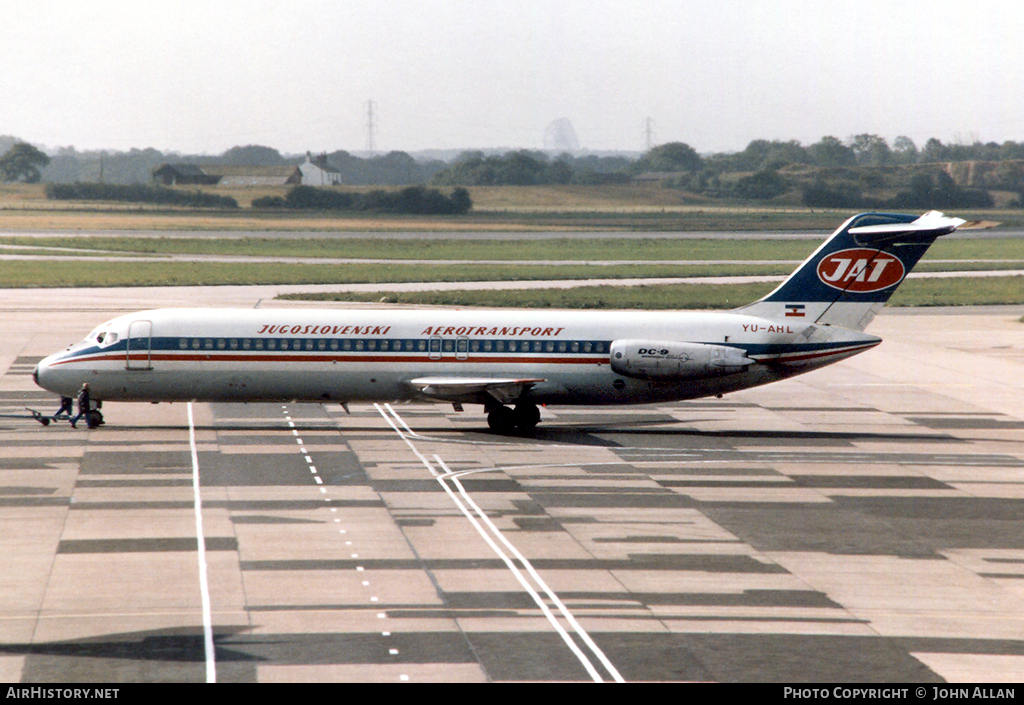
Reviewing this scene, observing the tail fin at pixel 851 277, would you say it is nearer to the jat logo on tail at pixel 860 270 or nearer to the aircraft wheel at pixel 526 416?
the jat logo on tail at pixel 860 270

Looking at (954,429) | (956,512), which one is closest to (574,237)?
(954,429)

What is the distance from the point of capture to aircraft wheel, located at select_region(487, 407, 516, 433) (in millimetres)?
37562

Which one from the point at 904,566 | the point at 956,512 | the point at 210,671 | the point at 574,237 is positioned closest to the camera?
the point at 210,671

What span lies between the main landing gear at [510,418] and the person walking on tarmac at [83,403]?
12442 millimetres

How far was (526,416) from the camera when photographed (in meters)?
37.7

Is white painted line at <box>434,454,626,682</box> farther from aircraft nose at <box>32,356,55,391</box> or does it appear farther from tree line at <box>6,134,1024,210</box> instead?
tree line at <box>6,134,1024,210</box>

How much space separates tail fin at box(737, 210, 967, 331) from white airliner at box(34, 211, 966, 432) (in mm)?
40

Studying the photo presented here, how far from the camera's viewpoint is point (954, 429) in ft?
131

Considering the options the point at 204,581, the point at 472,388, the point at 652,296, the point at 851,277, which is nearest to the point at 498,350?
the point at 472,388

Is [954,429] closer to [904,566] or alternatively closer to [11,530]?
[904,566]

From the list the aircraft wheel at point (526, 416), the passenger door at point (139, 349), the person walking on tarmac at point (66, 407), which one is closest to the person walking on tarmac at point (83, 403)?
the person walking on tarmac at point (66, 407)

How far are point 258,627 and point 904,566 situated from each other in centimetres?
1253

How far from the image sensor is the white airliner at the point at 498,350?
122 ft

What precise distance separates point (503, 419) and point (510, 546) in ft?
43.9
